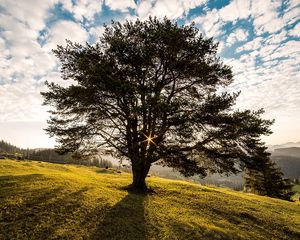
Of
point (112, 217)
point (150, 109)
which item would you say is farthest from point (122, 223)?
point (150, 109)

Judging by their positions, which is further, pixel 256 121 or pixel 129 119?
pixel 129 119

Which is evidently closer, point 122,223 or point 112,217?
point 122,223

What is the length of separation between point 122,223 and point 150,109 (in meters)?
7.71

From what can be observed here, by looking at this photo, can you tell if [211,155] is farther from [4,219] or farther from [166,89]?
[4,219]

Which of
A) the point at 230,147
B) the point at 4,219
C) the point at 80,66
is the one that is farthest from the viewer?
the point at 230,147

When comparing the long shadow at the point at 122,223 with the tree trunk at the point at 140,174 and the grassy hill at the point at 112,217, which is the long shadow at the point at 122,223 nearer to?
the grassy hill at the point at 112,217

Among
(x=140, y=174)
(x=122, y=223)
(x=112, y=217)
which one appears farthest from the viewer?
(x=140, y=174)

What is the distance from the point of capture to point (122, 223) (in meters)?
13.6

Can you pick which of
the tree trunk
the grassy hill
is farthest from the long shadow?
the tree trunk

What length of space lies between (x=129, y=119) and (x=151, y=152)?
336cm

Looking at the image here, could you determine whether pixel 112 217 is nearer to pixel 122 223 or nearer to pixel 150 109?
pixel 122 223

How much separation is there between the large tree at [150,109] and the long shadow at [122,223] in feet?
17.2

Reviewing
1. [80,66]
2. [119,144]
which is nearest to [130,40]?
[80,66]

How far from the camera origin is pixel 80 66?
1922cm
